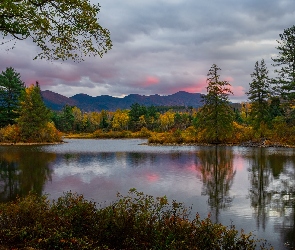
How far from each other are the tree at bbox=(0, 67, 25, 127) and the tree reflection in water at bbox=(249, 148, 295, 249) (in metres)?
61.3

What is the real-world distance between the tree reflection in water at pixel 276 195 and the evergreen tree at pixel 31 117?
50.7 meters

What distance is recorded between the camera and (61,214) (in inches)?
347

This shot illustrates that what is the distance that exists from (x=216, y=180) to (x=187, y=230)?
41.5 feet

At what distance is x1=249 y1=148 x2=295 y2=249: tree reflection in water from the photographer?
36.7 feet

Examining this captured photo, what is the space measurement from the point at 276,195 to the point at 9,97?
2717 inches

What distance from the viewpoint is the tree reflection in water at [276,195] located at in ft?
36.7

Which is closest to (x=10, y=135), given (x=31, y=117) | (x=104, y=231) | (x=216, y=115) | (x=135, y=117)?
(x=31, y=117)

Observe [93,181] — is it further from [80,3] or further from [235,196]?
[80,3]

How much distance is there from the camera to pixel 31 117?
64.6 metres

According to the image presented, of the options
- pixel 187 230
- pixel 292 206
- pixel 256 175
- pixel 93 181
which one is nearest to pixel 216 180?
pixel 256 175

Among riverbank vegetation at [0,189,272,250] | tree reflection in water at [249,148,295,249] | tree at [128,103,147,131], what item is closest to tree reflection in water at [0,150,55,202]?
riverbank vegetation at [0,189,272,250]

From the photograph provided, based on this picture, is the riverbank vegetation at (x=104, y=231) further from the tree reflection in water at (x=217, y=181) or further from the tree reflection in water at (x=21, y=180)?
the tree reflection in water at (x=21, y=180)

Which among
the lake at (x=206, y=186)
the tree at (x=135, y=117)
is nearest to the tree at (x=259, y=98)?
the lake at (x=206, y=186)

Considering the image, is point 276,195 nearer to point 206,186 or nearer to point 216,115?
point 206,186
